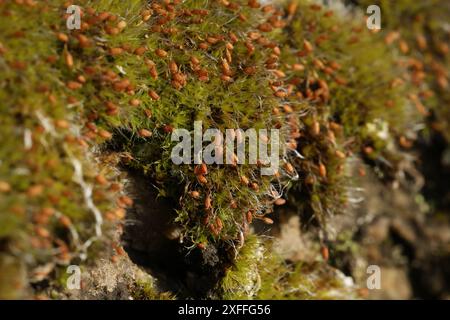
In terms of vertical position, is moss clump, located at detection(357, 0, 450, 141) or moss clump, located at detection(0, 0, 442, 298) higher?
moss clump, located at detection(357, 0, 450, 141)

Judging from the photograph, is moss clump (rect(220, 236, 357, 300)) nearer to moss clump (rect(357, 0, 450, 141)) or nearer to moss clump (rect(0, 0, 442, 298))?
moss clump (rect(0, 0, 442, 298))

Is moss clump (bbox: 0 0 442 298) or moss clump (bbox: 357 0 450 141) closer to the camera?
moss clump (bbox: 0 0 442 298)

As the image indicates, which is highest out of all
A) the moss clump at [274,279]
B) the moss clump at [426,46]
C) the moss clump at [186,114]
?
the moss clump at [426,46]

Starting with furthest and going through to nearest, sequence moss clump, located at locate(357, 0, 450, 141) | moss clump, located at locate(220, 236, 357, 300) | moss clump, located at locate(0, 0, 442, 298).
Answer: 1. moss clump, located at locate(357, 0, 450, 141)
2. moss clump, located at locate(220, 236, 357, 300)
3. moss clump, located at locate(0, 0, 442, 298)

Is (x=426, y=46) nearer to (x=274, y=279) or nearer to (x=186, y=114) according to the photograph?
(x=274, y=279)

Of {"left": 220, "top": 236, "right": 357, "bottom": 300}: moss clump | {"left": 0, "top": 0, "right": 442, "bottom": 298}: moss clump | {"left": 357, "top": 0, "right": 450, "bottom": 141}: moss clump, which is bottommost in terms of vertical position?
{"left": 220, "top": 236, "right": 357, "bottom": 300}: moss clump

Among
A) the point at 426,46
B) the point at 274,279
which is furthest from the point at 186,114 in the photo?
the point at 426,46

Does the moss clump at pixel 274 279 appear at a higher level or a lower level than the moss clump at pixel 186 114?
lower

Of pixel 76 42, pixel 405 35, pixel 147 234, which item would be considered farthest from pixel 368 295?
pixel 76 42

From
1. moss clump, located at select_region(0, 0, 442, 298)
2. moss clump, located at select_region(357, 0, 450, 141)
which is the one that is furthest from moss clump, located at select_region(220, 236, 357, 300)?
moss clump, located at select_region(357, 0, 450, 141)

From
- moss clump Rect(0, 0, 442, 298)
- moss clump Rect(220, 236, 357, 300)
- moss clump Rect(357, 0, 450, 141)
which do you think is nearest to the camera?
moss clump Rect(0, 0, 442, 298)

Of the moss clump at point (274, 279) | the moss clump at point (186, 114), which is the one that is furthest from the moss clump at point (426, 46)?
the moss clump at point (274, 279)

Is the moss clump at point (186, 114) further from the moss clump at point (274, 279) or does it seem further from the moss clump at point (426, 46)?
the moss clump at point (426, 46)
